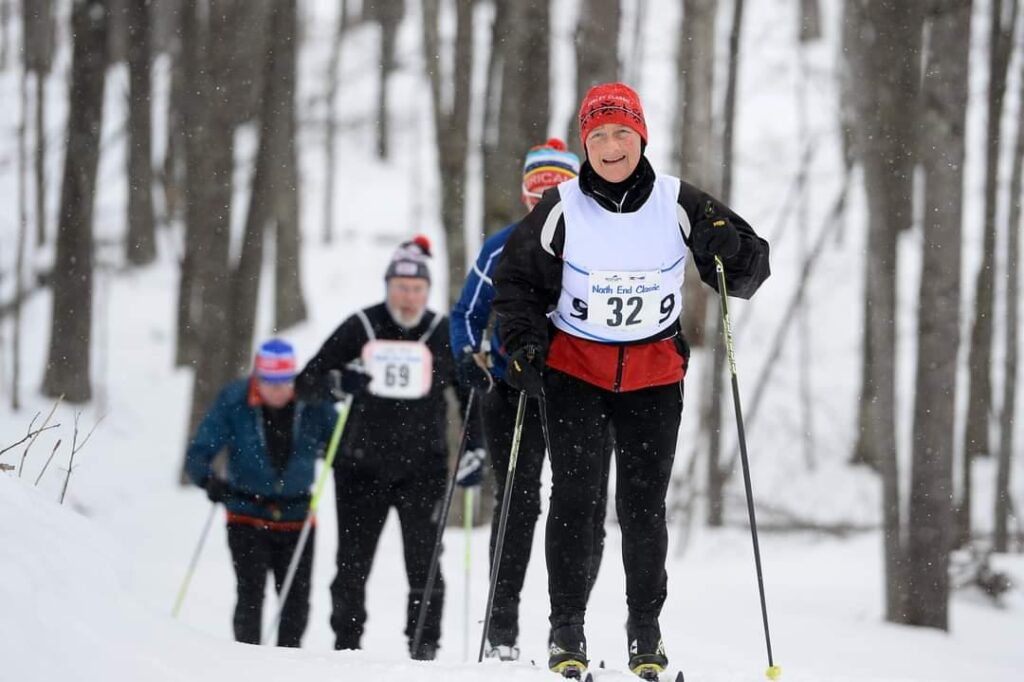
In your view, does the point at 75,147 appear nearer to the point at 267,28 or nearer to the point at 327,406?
the point at 267,28

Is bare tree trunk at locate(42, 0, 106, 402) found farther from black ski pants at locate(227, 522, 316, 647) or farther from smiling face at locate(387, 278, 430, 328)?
smiling face at locate(387, 278, 430, 328)

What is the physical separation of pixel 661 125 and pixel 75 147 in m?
18.7

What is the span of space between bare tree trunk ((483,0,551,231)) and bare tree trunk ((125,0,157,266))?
927cm

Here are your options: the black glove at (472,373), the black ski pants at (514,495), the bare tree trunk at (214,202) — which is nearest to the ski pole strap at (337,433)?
the black glove at (472,373)

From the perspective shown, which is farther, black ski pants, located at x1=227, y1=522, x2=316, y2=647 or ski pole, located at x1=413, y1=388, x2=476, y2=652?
black ski pants, located at x1=227, y1=522, x2=316, y2=647

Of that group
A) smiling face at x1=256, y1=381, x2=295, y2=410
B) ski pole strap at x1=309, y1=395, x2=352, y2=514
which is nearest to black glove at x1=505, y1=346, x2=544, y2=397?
ski pole strap at x1=309, y1=395, x2=352, y2=514

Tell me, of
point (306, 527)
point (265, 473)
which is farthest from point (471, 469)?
point (265, 473)

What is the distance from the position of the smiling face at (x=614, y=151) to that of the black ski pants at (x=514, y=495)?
48.3 inches

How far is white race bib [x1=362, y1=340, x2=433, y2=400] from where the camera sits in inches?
263

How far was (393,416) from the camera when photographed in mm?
6691

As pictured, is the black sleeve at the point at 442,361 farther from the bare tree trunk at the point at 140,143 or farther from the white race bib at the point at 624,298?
the bare tree trunk at the point at 140,143

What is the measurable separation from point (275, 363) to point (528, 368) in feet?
10.3

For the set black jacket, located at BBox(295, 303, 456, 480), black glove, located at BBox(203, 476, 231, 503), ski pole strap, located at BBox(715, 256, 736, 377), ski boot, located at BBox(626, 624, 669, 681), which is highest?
ski pole strap, located at BBox(715, 256, 736, 377)

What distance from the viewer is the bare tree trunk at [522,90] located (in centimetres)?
1119
